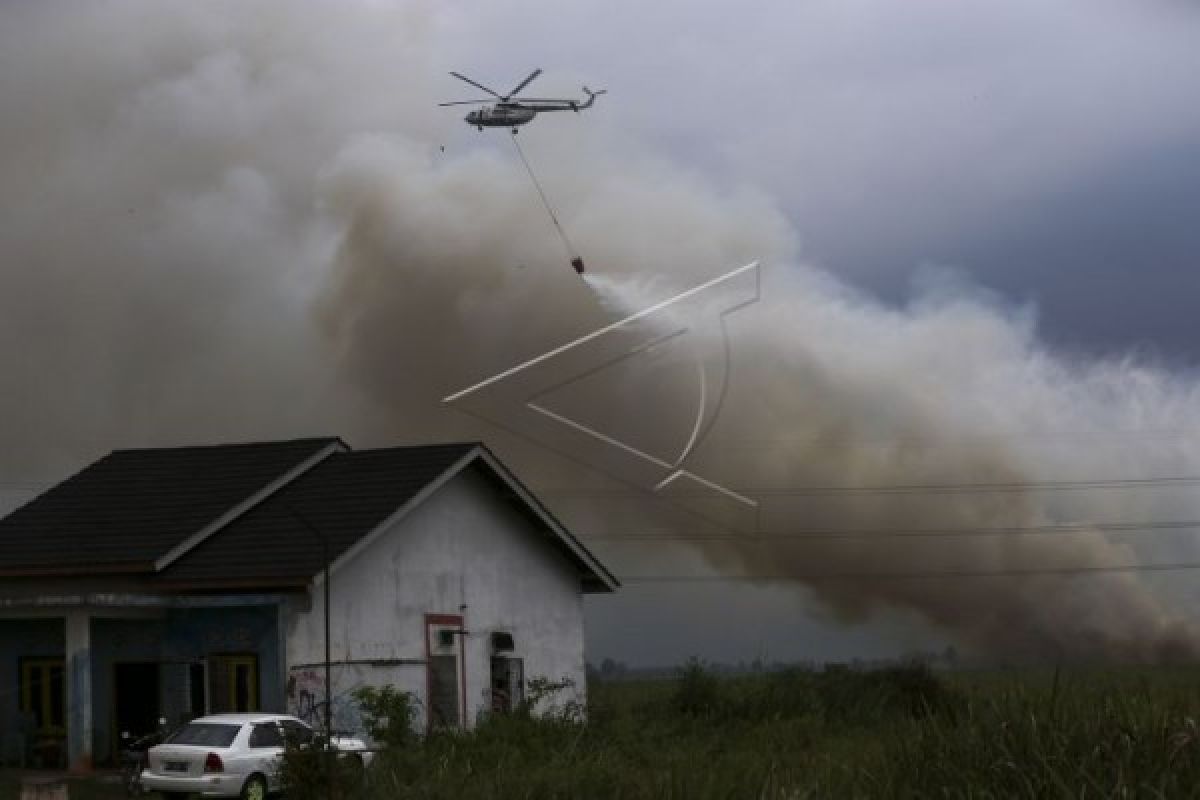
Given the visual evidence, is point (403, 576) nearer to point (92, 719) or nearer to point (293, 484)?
point (293, 484)

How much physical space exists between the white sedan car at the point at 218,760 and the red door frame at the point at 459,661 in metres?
10.6

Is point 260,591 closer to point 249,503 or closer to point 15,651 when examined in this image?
point 249,503

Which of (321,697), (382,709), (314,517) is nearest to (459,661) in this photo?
(382,709)

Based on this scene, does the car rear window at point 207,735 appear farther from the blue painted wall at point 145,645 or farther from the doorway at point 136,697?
the doorway at point 136,697

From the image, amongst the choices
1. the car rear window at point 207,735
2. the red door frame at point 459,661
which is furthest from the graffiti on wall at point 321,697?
the car rear window at point 207,735

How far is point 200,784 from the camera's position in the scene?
3197 centimetres

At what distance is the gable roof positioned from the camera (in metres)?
41.6

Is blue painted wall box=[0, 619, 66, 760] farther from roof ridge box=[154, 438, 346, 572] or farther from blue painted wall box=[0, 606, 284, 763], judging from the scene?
roof ridge box=[154, 438, 346, 572]

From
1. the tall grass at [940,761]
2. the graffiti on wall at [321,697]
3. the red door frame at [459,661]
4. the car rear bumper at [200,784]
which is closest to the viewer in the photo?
the tall grass at [940,761]

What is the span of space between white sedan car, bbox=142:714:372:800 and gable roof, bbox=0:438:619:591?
745cm

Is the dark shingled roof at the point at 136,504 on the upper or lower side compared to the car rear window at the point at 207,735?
upper

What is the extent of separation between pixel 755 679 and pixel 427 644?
12401mm

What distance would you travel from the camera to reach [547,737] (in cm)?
3028

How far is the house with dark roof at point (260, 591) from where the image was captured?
4106 centimetres
